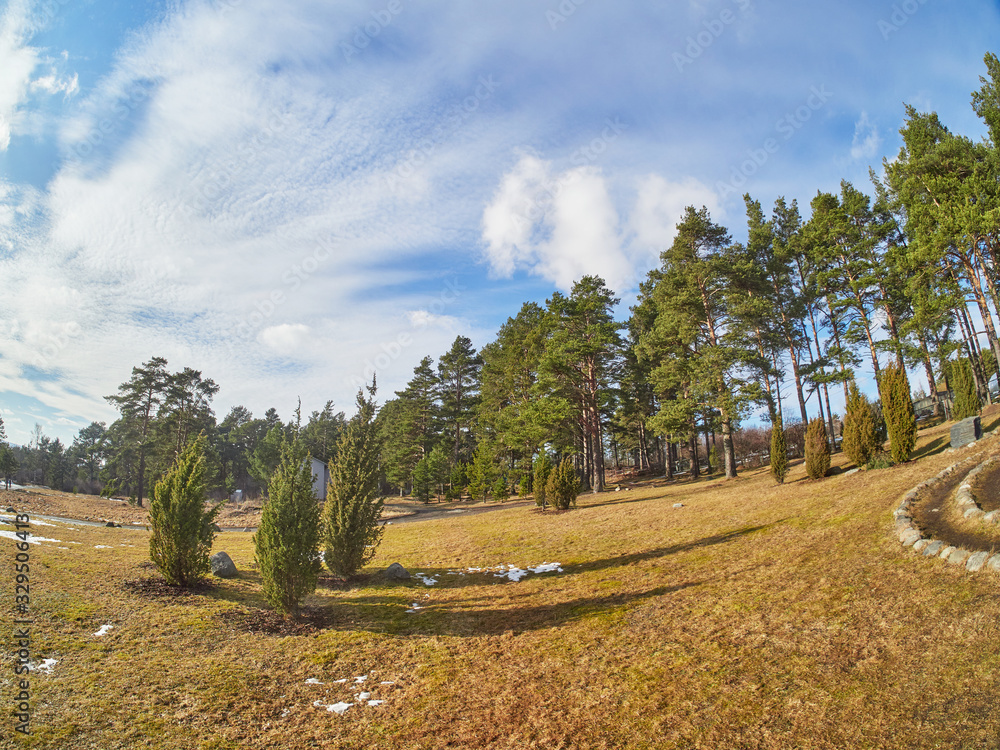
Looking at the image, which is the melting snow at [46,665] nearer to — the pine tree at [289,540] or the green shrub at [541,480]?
the pine tree at [289,540]

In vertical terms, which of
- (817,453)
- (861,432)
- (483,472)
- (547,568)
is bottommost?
(547,568)

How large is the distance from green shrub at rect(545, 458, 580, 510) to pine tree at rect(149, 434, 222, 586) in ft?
47.7

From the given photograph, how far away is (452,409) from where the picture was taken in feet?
156

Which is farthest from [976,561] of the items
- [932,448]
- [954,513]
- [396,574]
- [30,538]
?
[30,538]

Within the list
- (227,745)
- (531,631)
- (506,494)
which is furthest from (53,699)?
(506,494)

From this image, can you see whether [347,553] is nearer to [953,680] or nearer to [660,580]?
[660,580]

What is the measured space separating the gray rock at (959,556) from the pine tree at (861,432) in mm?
10189

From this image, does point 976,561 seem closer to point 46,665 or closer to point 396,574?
point 396,574

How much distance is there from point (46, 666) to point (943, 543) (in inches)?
491

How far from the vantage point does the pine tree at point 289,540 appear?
26.4 ft

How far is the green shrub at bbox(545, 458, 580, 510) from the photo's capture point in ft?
70.2

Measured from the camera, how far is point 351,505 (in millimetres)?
11164

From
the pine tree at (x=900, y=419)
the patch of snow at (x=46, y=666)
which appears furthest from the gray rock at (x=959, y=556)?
the patch of snow at (x=46, y=666)

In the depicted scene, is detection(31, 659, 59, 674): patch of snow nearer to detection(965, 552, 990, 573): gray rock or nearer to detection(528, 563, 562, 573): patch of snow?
detection(528, 563, 562, 573): patch of snow
